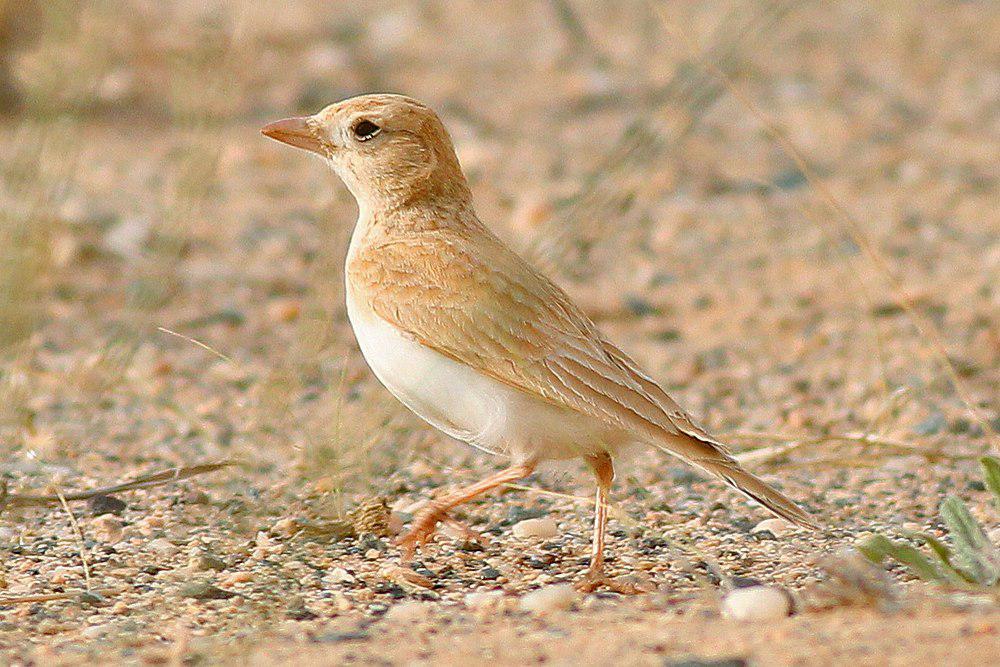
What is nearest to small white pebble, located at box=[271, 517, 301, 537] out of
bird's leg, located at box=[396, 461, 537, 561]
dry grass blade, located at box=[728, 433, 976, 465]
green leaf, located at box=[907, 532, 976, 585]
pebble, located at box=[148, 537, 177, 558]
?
pebble, located at box=[148, 537, 177, 558]

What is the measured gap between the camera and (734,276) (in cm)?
754

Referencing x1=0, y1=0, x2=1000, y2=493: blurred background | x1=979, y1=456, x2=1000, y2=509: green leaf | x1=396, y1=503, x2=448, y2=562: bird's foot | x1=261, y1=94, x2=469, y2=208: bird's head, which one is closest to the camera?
x1=979, y1=456, x2=1000, y2=509: green leaf

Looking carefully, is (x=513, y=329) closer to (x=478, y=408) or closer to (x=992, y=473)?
(x=478, y=408)

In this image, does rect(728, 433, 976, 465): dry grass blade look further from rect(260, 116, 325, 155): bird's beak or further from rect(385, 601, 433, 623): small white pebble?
rect(260, 116, 325, 155): bird's beak

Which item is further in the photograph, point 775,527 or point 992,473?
point 775,527

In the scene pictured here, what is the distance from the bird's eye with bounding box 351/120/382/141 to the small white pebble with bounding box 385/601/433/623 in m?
1.44

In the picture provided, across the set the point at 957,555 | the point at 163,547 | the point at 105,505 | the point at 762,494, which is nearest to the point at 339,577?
the point at 163,547

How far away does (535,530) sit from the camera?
435cm

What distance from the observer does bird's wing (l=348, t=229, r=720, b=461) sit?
3.82 m

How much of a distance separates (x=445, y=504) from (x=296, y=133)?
1.23m

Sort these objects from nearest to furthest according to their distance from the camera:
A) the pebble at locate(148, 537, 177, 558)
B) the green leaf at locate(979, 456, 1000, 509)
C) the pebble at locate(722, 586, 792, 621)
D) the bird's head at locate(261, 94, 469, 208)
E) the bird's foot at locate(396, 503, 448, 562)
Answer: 1. the pebble at locate(722, 586, 792, 621)
2. the green leaf at locate(979, 456, 1000, 509)
3. the bird's foot at locate(396, 503, 448, 562)
4. the pebble at locate(148, 537, 177, 558)
5. the bird's head at locate(261, 94, 469, 208)

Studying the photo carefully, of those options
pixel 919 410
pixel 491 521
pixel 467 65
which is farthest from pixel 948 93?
pixel 491 521

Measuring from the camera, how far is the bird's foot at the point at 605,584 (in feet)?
12.3

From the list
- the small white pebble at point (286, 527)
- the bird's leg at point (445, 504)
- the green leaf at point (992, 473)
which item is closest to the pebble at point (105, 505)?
the small white pebble at point (286, 527)
